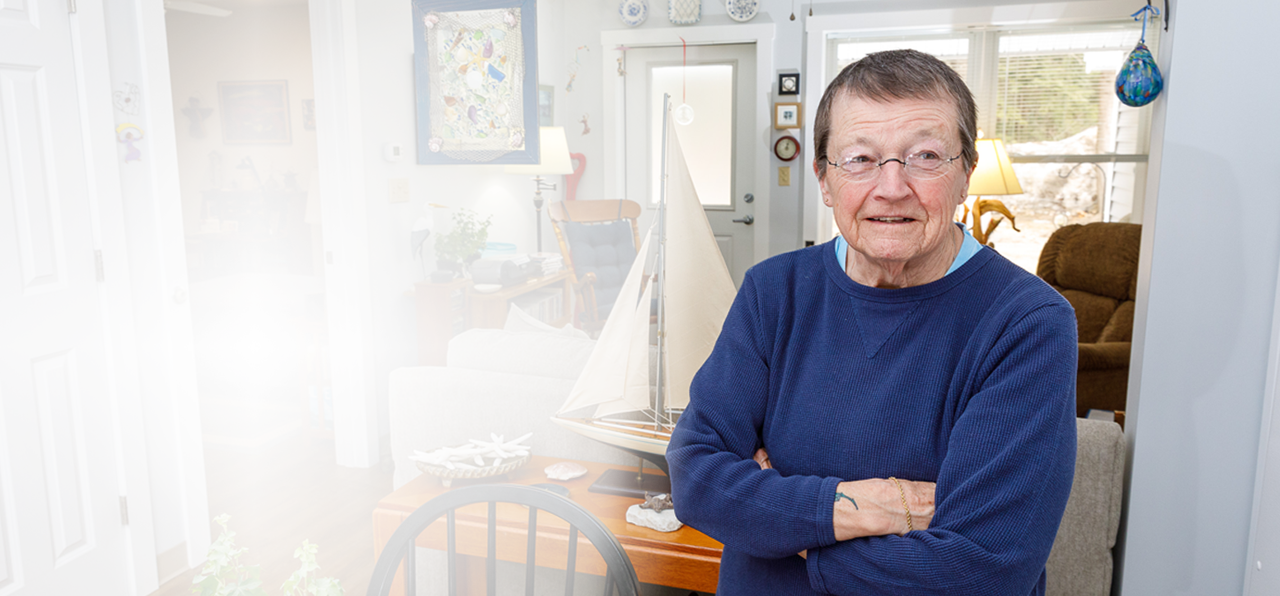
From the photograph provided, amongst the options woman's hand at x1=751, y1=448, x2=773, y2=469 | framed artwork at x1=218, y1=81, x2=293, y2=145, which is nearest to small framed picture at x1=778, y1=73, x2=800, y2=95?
woman's hand at x1=751, y1=448, x2=773, y2=469

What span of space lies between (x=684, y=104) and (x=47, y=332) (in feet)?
5.58

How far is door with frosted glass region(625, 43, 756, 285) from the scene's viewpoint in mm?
2127

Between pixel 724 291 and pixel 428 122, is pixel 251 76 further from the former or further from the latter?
pixel 724 291

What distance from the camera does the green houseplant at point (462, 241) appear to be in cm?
218

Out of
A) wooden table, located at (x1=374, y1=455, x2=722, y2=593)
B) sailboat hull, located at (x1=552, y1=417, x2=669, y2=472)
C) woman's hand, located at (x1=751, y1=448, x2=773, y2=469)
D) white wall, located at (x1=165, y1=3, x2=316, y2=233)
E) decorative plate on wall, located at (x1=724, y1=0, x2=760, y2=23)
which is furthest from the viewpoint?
white wall, located at (x1=165, y1=3, x2=316, y2=233)

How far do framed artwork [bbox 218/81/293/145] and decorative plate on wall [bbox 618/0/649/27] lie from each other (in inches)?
138

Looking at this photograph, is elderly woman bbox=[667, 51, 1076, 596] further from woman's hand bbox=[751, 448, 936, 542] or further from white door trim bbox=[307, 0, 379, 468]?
white door trim bbox=[307, 0, 379, 468]

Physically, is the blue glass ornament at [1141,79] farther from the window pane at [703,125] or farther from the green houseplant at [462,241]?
the green houseplant at [462,241]

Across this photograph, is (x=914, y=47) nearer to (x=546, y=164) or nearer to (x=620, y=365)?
(x=546, y=164)

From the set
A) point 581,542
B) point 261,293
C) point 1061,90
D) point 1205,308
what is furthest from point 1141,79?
point 261,293

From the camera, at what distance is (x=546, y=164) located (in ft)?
6.86

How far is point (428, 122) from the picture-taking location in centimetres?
218

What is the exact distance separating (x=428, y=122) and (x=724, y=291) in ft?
3.52

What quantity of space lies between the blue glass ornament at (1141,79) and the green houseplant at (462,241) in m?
1.57
